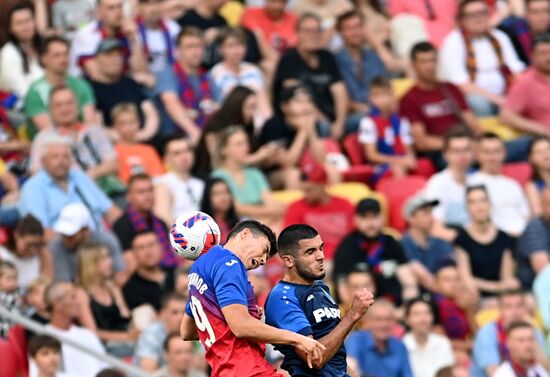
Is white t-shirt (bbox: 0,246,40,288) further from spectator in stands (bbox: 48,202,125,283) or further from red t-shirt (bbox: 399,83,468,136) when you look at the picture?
red t-shirt (bbox: 399,83,468,136)

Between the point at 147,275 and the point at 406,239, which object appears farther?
the point at 406,239

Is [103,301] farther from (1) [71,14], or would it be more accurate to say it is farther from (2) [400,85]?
(2) [400,85]

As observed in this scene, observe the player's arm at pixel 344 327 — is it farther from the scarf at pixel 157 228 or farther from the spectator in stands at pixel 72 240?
the scarf at pixel 157 228

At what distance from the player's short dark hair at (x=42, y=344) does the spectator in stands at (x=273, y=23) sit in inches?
235

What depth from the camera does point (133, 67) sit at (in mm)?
17062

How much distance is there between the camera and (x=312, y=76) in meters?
17.3

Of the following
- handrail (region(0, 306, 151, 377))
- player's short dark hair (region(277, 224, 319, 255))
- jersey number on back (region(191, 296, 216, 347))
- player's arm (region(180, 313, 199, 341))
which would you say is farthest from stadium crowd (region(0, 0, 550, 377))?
player's short dark hair (region(277, 224, 319, 255))

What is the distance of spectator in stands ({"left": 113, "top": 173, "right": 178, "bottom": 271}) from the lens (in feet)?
48.9

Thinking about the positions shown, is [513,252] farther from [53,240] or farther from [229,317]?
[229,317]

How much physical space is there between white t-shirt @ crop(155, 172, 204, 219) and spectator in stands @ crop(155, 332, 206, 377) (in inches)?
88.9

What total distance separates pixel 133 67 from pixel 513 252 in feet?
13.1

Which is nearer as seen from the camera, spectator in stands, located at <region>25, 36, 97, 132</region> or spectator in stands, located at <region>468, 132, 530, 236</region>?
spectator in stands, located at <region>25, 36, 97, 132</region>

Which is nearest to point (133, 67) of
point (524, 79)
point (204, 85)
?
point (204, 85)

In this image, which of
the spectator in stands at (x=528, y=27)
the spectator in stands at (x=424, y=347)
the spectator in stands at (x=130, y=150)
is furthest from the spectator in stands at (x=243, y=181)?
the spectator in stands at (x=528, y=27)
